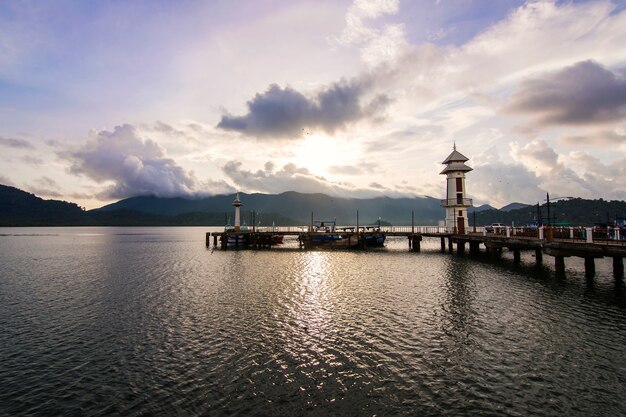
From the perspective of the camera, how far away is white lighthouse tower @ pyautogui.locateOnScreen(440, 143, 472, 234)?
221ft

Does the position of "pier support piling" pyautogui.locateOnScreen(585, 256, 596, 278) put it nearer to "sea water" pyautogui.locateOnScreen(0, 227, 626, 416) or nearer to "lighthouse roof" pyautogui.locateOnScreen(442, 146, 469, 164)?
"sea water" pyautogui.locateOnScreen(0, 227, 626, 416)

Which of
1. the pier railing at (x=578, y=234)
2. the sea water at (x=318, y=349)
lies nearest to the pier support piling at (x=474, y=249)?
the pier railing at (x=578, y=234)

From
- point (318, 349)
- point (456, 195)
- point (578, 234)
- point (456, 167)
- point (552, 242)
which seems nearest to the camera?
point (318, 349)

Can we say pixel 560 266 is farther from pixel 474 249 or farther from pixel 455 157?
pixel 455 157

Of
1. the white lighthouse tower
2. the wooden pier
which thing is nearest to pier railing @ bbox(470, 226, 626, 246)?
the wooden pier

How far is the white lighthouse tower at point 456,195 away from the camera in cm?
6744

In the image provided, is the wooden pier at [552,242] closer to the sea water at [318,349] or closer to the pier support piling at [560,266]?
the pier support piling at [560,266]

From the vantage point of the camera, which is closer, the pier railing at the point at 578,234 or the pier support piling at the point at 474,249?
the pier railing at the point at 578,234

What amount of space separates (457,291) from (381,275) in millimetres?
10505

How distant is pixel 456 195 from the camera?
67.6 meters

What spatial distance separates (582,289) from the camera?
30.2 m

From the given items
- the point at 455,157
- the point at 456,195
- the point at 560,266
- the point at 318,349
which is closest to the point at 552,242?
the point at 560,266

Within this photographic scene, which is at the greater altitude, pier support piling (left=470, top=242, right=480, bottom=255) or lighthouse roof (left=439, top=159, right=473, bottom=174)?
lighthouse roof (left=439, top=159, right=473, bottom=174)

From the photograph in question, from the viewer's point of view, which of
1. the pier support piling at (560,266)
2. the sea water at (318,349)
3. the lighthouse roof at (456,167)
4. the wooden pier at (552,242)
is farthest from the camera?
the lighthouse roof at (456,167)
